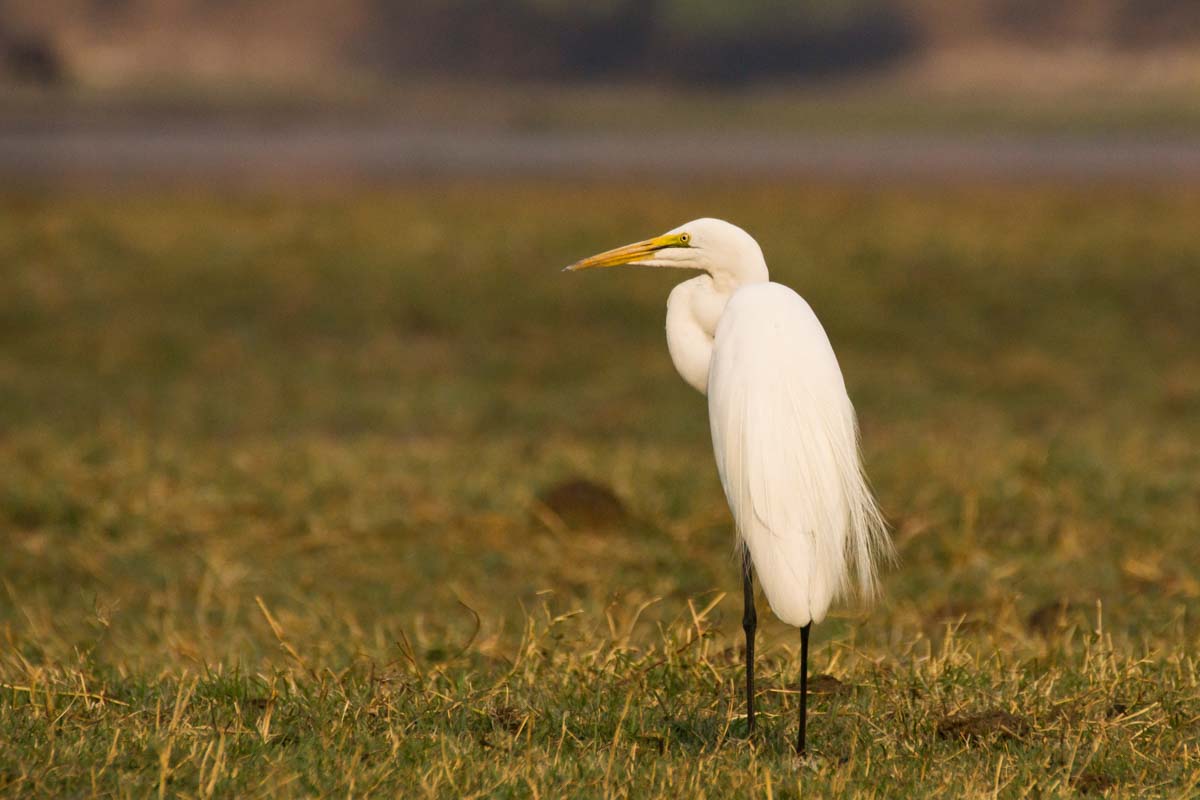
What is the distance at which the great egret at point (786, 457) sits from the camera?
11.5ft

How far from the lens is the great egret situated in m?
3.51

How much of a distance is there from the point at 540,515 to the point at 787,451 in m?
3.21

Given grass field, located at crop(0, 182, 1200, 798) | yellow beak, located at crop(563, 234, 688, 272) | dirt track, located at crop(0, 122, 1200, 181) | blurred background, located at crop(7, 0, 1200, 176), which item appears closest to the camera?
grass field, located at crop(0, 182, 1200, 798)

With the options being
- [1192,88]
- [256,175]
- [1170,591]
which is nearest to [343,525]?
[1170,591]

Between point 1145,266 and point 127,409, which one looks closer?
point 127,409

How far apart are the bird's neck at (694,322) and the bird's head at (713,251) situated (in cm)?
4

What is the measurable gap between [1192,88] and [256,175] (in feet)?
174

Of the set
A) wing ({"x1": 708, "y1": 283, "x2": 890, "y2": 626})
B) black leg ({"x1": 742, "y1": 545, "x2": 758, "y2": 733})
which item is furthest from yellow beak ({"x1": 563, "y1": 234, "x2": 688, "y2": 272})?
black leg ({"x1": 742, "y1": 545, "x2": 758, "y2": 733})

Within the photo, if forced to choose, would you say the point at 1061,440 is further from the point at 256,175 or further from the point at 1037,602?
the point at 256,175

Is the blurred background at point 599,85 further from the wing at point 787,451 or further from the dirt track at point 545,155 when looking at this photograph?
the wing at point 787,451

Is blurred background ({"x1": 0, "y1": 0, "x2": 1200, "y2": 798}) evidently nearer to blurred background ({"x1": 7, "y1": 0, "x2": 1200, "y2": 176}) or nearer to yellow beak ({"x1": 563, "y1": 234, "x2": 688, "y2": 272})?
yellow beak ({"x1": 563, "y1": 234, "x2": 688, "y2": 272})

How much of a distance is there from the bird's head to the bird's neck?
4 centimetres

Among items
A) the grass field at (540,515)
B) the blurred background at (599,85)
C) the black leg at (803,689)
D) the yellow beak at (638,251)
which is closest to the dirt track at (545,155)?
the blurred background at (599,85)

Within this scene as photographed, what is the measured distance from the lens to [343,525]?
677 centimetres
